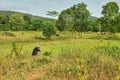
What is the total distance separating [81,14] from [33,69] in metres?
68.0

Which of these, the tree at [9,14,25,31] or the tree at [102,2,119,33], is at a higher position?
the tree at [102,2,119,33]

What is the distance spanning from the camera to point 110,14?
6575 centimetres

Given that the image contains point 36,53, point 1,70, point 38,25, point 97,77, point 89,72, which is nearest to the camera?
point 97,77

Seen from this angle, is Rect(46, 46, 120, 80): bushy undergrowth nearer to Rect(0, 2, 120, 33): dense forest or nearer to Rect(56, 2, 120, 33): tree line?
Rect(0, 2, 120, 33): dense forest

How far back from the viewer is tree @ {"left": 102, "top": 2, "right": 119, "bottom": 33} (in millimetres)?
65188

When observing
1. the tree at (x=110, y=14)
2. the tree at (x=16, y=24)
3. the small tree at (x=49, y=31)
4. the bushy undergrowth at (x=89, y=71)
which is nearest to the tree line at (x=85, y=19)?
the tree at (x=110, y=14)

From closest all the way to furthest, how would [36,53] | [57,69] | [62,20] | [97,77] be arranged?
[97,77] < [57,69] < [36,53] < [62,20]

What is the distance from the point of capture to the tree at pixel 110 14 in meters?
65.2

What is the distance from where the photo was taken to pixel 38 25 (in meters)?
99.3

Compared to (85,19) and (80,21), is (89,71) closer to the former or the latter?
(80,21)

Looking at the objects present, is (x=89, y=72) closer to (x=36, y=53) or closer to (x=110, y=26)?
(x=36, y=53)

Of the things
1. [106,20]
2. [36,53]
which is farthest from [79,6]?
[36,53]

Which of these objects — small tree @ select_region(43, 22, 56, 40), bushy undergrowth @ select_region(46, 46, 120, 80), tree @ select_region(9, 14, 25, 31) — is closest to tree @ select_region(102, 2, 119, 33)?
small tree @ select_region(43, 22, 56, 40)

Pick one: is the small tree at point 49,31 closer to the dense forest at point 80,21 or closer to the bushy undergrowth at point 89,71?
the dense forest at point 80,21
